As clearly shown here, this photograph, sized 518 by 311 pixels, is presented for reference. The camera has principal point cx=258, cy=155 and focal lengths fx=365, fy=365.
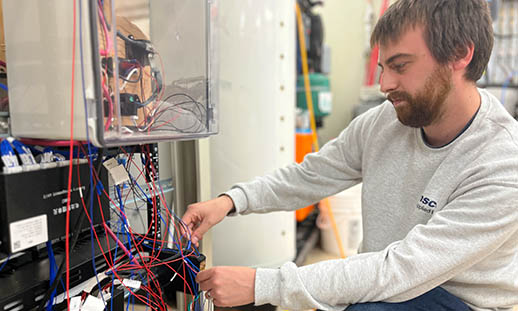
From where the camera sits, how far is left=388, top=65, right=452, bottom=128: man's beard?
782 mm

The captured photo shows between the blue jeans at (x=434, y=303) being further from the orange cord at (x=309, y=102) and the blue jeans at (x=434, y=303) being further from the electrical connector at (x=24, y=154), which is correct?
the orange cord at (x=309, y=102)

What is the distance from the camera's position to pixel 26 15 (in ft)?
2.00

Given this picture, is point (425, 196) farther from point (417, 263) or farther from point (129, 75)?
point (129, 75)

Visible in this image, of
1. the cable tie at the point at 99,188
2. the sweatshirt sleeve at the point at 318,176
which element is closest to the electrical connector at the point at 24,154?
the cable tie at the point at 99,188

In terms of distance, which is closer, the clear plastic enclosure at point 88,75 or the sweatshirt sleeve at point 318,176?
the clear plastic enclosure at point 88,75

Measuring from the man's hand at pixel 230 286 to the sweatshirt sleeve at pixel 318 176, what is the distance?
0.33 m

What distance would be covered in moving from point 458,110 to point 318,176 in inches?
15.8

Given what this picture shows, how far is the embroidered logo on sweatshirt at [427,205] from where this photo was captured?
2.58 feet

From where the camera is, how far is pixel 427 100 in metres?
0.79

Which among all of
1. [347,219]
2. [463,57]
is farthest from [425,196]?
[347,219]

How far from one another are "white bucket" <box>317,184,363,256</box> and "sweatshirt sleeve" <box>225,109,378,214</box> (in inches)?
37.6

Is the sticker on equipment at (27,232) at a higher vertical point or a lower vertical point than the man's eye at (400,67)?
lower

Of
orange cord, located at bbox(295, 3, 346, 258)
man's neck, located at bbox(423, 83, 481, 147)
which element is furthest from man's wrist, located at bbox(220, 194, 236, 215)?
orange cord, located at bbox(295, 3, 346, 258)

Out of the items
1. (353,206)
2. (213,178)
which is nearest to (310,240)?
(353,206)
